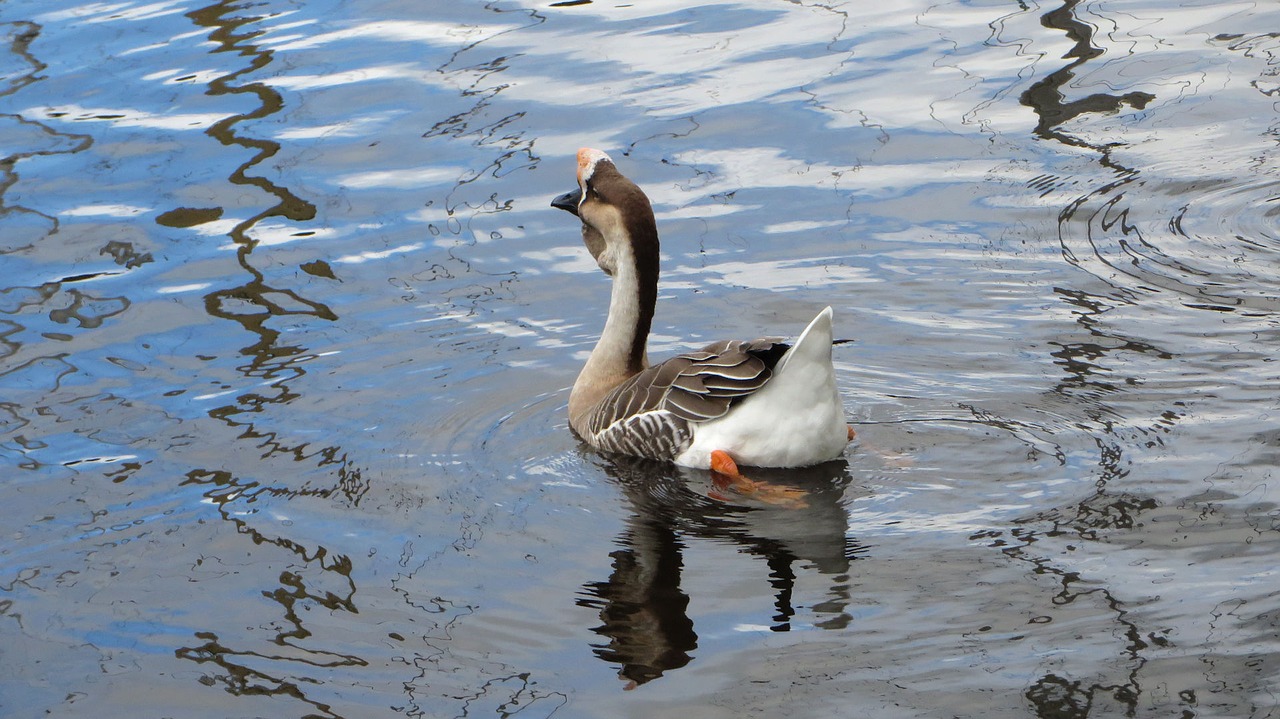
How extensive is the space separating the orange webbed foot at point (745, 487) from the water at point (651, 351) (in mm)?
127

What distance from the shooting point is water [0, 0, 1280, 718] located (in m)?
5.04

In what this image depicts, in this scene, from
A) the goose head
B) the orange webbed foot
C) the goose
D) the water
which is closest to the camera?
the water

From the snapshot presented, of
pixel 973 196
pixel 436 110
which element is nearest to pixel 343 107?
pixel 436 110

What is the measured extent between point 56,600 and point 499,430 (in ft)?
7.48

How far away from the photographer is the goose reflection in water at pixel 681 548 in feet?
16.8

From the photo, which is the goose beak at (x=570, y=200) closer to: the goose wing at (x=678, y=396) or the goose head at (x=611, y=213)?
the goose head at (x=611, y=213)

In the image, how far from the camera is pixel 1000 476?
6129 millimetres

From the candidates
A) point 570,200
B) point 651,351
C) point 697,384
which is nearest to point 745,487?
point 697,384

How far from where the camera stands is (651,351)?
26.4 feet

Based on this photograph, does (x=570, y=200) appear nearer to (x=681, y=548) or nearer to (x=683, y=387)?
(x=683, y=387)

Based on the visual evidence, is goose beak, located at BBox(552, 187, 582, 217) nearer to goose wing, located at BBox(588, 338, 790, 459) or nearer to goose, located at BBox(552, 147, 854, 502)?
goose, located at BBox(552, 147, 854, 502)

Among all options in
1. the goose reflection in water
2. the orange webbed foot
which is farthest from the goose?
the goose reflection in water

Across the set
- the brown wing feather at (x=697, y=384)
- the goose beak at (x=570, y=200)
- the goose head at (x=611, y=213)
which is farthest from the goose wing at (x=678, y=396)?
the goose beak at (x=570, y=200)

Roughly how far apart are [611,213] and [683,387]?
1.07m
